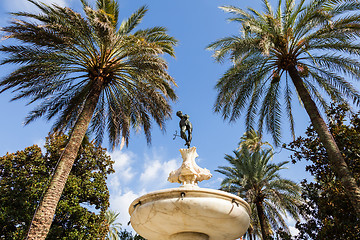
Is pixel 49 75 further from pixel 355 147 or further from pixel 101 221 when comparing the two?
pixel 355 147

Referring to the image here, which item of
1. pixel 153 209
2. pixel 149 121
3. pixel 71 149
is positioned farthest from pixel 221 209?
pixel 149 121

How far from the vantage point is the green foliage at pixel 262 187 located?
691 inches

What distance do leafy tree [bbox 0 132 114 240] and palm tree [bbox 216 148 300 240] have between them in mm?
8502

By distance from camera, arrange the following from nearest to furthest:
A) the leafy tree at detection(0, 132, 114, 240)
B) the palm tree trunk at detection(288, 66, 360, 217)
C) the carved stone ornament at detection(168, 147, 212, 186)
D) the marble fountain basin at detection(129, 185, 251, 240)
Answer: the marble fountain basin at detection(129, 185, 251, 240) < the carved stone ornament at detection(168, 147, 212, 186) < the palm tree trunk at detection(288, 66, 360, 217) < the leafy tree at detection(0, 132, 114, 240)

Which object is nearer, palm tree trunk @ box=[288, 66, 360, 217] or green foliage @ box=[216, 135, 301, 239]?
palm tree trunk @ box=[288, 66, 360, 217]

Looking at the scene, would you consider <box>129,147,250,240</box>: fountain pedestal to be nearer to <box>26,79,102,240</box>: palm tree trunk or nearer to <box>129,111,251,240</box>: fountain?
<box>129,111,251,240</box>: fountain

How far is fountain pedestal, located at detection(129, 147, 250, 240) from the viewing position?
17.9 feet

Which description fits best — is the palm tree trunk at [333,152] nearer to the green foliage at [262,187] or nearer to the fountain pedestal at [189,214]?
the fountain pedestal at [189,214]

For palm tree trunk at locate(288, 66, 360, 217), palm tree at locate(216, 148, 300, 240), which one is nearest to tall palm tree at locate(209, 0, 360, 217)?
palm tree trunk at locate(288, 66, 360, 217)

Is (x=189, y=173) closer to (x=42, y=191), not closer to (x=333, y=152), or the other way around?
(x=333, y=152)

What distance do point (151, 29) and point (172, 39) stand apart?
3.18 ft

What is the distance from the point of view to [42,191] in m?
12.6

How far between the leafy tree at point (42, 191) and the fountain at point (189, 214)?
6492 millimetres

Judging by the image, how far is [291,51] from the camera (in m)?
10.9
